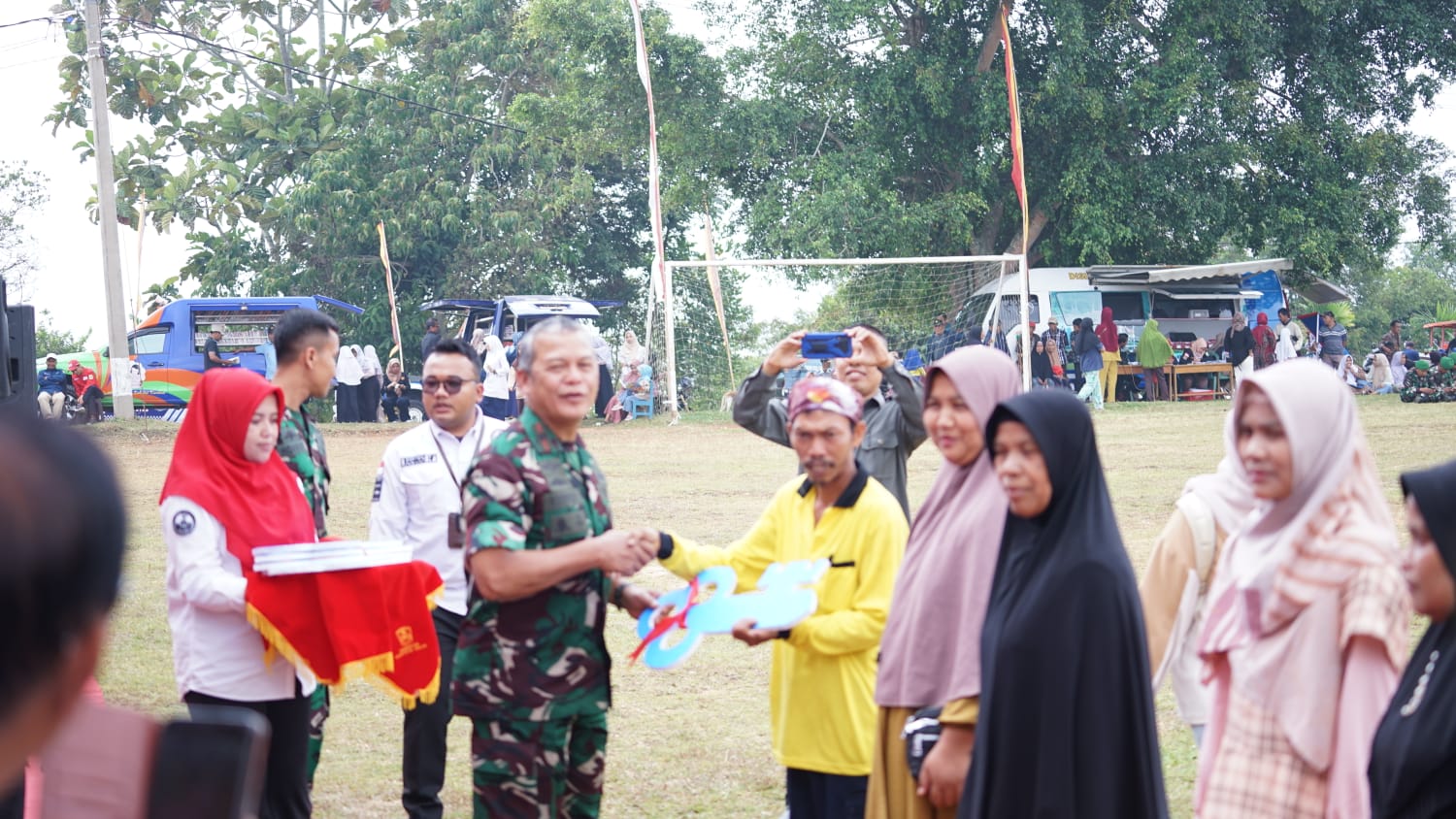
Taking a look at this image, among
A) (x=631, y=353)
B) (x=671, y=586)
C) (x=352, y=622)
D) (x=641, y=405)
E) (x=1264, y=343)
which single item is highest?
(x=631, y=353)

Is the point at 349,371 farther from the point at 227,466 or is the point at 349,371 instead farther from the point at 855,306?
the point at 227,466

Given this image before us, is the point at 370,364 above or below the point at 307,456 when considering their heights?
below

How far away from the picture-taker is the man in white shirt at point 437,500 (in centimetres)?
495

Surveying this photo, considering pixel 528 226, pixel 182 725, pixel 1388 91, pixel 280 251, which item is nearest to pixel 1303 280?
pixel 1388 91

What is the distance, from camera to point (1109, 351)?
80.6 ft

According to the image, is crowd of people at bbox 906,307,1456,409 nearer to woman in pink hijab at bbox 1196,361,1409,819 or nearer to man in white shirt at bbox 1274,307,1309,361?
man in white shirt at bbox 1274,307,1309,361

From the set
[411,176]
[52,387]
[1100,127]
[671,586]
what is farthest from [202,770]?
[411,176]

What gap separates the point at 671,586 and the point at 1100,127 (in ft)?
67.6

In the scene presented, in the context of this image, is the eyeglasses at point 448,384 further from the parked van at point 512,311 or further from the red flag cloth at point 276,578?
the parked van at point 512,311

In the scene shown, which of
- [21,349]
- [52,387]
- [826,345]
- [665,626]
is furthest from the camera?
[52,387]

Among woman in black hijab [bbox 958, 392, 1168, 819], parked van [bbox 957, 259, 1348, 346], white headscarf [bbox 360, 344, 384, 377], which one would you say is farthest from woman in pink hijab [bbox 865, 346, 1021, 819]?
white headscarf [bbox 360, 344, 384, 377]

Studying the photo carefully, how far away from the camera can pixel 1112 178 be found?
87.3 feet

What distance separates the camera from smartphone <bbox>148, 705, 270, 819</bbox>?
1066 mm

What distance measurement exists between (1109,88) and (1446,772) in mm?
26512
